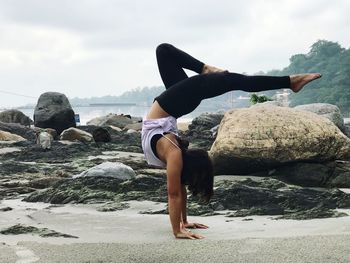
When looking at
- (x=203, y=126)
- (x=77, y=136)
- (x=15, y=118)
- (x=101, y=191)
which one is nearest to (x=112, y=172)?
(x=101, y=191)

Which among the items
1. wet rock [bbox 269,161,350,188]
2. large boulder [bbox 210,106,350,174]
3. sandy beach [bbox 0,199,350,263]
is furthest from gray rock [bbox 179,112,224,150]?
sandy beach [bbox 0,199,350,263]

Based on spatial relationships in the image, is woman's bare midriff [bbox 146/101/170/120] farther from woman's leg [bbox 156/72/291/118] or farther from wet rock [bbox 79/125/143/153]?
wet rock [bbox 79/125/143/153]

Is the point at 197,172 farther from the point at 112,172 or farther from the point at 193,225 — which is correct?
the point at 112,172

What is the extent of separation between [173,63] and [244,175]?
367cm

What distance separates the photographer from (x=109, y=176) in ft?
21.5

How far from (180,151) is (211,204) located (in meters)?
1.53

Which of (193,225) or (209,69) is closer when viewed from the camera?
(209,69)

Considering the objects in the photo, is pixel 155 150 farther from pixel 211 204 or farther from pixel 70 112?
pixel 70 112

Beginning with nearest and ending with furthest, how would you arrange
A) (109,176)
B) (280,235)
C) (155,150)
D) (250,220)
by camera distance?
(280,235)
(155,150)
(250,220)
(109,176)

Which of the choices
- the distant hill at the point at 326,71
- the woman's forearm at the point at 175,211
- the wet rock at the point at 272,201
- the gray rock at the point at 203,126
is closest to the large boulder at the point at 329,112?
the gray rock at the point at 203,126

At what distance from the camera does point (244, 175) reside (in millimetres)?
7434

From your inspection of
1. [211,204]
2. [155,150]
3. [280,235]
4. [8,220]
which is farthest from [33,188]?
[280,235]

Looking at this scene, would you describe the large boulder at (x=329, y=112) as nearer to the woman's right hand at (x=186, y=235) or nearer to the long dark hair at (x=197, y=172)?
the long dark hair at (x=197, y=172)

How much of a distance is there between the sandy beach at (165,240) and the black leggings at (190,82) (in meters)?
0.99
